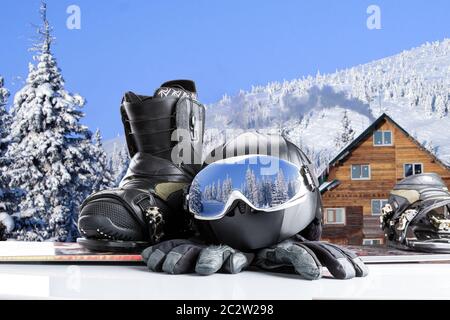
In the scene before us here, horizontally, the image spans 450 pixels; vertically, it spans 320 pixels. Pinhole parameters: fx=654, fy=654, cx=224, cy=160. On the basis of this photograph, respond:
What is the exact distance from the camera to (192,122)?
90.4 inches

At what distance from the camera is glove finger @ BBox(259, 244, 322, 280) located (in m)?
1.54

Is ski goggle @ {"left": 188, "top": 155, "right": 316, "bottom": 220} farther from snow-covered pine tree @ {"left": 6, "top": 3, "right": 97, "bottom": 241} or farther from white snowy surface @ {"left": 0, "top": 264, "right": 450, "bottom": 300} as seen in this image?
snow-covered pine tree @ {"left": 6, "top": 3, "right": 97, "bottom": 241}

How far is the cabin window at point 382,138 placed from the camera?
17.3 metres

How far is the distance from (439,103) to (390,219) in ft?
87.2

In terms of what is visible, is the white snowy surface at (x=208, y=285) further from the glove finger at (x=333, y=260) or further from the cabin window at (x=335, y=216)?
the cabin window at (x=335, y=216)

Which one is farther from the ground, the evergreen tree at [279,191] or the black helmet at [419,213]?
the evergreen tree at [279,191]

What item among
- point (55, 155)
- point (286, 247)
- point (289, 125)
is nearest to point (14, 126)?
point (55, 155)

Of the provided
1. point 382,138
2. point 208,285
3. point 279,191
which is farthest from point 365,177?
point 208,285

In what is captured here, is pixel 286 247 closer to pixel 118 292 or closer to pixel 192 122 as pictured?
pixel 118 292

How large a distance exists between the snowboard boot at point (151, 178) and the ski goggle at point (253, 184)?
348 mm

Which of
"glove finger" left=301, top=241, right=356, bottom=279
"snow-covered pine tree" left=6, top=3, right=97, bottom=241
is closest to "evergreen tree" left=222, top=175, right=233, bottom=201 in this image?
"glove finger" left=301, top=241, right=356, bottom=279

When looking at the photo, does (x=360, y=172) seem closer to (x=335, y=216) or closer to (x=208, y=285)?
(x=335, y=216)

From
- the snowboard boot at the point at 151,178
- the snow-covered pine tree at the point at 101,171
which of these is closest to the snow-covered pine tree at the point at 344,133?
the snow-covered pine tree at the point at 101,171
